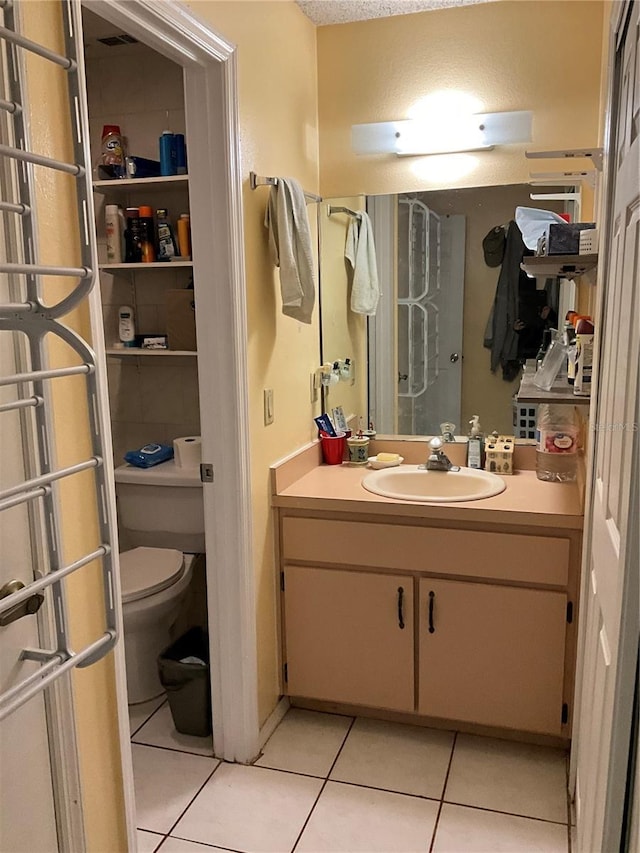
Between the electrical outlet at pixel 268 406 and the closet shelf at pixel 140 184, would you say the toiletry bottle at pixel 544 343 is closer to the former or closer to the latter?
the electrical outlet at pixel 268 406

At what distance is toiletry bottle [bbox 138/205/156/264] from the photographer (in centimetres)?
272

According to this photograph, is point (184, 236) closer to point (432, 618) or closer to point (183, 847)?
point (432, 618)

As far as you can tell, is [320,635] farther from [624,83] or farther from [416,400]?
[624,83]

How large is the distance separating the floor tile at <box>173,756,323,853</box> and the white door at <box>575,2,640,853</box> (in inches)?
30.9

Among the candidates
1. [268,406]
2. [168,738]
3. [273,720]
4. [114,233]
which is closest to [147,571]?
[168,738]

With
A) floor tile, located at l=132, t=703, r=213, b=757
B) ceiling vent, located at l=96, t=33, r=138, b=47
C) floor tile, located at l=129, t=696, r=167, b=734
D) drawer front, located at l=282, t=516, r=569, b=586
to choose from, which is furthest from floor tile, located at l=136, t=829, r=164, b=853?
ceiling vent, located at l=96, t=33, r=138, b=47

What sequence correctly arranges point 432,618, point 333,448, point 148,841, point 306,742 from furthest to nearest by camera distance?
point 333,448
point 306,742
point 432,618
point 148,841

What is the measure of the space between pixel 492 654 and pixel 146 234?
1957 mm

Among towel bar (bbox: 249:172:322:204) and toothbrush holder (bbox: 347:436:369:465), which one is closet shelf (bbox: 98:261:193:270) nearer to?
towel bar (bbox: 249:172:322:204)

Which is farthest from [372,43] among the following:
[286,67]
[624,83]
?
[624,83]

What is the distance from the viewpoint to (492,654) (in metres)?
2.27

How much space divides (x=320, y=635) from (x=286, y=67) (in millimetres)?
1922

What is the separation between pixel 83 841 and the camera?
1.46 m

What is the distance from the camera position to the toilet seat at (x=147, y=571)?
2492 mm
